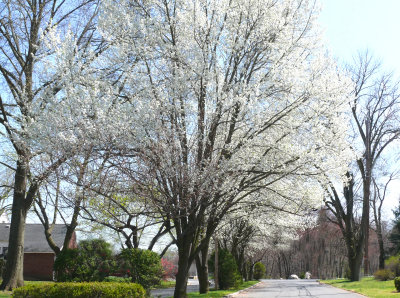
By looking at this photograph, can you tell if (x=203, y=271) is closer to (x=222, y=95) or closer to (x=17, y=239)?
(x=17, y=239)

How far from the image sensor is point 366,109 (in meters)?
31.2

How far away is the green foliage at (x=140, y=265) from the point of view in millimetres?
13594

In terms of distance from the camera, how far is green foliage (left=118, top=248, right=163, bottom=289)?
1359 cm

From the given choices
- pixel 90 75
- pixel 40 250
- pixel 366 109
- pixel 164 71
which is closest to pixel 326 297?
pixel 164 71

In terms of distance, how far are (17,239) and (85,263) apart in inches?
202

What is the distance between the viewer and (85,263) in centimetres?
1362

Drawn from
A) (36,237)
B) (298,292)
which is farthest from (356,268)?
(36,237)

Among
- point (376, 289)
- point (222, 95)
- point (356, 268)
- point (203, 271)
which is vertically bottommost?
point (376, 289)

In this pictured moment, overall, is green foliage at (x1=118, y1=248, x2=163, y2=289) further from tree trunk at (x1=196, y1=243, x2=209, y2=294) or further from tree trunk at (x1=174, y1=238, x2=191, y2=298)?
tree trunk at (x1=196, y1=243, x2=209, y2=294)

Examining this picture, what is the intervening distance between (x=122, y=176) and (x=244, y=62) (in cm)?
528

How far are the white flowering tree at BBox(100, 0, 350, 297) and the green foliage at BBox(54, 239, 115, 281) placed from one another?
2366mm

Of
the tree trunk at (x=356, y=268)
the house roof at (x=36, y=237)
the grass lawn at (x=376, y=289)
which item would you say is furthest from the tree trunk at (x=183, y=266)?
the house roof at (x=36, y=237)

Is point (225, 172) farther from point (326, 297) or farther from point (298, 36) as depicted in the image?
point (326, 297)

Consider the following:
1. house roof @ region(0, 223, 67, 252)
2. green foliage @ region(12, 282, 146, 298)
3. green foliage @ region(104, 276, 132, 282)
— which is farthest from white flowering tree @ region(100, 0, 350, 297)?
house roof @ region(0, 223, 67, 252)
